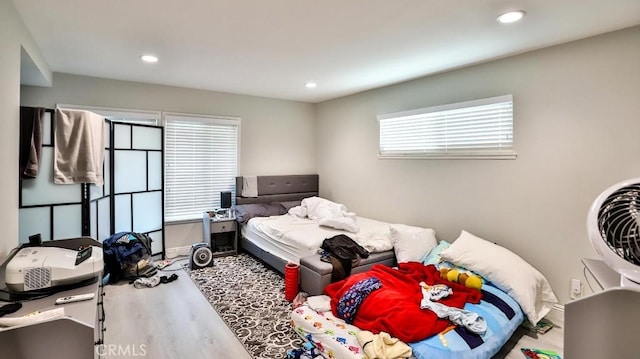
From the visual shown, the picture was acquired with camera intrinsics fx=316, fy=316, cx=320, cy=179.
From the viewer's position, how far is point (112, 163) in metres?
3.74

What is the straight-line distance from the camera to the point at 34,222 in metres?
2.96

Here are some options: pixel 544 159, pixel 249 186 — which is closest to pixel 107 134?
pixel 249 186

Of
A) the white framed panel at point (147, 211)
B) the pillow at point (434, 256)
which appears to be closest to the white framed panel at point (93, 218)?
the white framed panel at point (147, 211)

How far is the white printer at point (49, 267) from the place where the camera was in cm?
158

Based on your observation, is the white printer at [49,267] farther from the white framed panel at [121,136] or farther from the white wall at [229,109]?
the white wall at [229,109]

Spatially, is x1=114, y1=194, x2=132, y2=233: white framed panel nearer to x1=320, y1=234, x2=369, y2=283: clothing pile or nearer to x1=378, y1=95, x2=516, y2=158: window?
x1=320, y1=234, x2=369, y2=283: clothing pile

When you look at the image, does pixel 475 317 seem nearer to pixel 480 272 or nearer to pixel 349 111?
pixel 480 272

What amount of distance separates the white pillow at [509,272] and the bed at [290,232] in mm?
813

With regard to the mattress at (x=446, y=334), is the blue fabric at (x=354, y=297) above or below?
above

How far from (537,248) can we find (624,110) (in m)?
1.34

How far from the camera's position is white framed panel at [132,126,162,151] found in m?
4.07

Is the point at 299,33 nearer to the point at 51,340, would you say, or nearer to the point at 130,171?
the point at 51,340

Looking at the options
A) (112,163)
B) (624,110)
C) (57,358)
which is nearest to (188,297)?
(112,163)

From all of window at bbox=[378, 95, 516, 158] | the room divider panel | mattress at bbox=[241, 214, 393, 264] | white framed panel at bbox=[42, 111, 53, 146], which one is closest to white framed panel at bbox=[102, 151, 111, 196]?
the room divider panel
